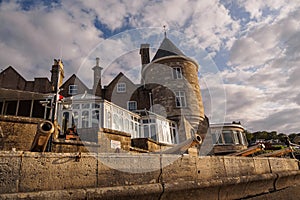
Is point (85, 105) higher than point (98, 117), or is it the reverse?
point (85, 105)

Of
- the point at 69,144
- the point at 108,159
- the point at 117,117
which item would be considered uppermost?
the point at 117,117

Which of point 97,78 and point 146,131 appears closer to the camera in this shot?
point 146,131

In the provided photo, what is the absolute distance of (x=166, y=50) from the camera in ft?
73.3

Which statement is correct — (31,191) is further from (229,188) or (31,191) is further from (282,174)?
(282,174)

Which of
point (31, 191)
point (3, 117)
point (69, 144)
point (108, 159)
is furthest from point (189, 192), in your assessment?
point (3, 117)

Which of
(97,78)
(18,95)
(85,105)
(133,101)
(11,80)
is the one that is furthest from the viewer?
(97,78)

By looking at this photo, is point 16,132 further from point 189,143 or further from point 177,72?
point 177,72

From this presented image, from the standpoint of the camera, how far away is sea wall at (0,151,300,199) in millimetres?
3012

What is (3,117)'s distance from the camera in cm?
796

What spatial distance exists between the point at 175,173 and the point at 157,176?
0.46 metres

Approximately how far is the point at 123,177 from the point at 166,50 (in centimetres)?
2003

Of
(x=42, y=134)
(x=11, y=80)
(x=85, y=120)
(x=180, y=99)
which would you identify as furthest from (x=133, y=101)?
(x=42, y=134)

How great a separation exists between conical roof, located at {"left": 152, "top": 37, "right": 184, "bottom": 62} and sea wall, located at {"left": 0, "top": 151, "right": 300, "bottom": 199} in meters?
17.3

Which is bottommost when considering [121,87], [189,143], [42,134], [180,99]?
[189,143]
